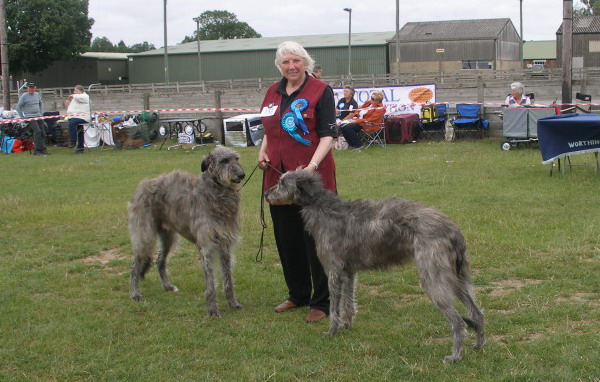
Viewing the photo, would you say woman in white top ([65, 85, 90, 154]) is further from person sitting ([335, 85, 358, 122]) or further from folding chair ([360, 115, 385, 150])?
folding chair ([360, 115, 385, 150])

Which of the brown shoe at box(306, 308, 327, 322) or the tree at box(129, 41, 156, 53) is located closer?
the brown shoe at box(306, 308, 327, 322)

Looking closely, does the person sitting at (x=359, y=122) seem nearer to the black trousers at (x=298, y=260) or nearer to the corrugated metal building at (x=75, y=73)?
the black trousers at (x=298, y=260)

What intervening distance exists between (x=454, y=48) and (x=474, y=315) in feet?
195

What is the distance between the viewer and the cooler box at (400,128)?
1819 centimetres

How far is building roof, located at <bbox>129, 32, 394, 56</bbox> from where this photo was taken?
61531 millimetres

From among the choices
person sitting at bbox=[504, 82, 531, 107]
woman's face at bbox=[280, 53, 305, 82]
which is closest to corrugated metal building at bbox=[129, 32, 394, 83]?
person sitting at bbox=[504, 82, 531, 107]

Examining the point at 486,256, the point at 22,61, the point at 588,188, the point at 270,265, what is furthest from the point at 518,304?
the point at 22,61

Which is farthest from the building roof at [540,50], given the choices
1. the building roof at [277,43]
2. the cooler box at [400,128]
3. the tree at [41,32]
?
the cooler box at [400,128]

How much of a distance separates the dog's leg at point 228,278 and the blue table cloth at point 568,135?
7397 mm

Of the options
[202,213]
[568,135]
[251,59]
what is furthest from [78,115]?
[251,59]

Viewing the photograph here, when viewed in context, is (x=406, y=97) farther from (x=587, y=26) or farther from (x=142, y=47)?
(x=142, y=47)

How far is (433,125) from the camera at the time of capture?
1872cm

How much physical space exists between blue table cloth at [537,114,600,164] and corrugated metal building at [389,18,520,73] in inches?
1948

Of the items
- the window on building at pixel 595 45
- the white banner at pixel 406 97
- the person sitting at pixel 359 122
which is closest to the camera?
the person sitting at pixel 359 122
